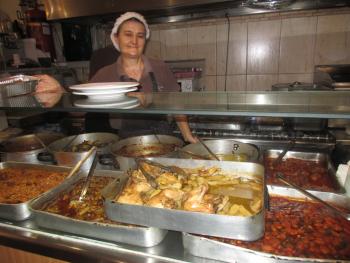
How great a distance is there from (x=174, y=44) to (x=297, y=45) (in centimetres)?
182

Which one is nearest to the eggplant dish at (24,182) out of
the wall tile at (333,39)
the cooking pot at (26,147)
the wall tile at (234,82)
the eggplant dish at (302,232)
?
the cooking pot at (26,147)

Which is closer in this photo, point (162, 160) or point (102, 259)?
point (102, 259)

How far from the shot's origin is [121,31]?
98.7 inches

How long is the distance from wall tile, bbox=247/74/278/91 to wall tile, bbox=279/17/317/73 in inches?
7.9

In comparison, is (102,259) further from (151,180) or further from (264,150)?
(264,150)

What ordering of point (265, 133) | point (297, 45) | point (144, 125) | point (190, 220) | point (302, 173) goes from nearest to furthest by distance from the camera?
point (190, 220) → point (302, 173) → point (265, 133) → point (144, 125) → point (297, 45)

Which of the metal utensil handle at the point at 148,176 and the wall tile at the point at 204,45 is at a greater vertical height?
the wall tile at the point at 204,45

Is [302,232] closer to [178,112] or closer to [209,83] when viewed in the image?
[178,112]

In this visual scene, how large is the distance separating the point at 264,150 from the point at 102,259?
149cm

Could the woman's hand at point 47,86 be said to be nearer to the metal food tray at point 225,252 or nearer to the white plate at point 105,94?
the white plate at point 105,94

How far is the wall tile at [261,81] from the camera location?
386 centimetres

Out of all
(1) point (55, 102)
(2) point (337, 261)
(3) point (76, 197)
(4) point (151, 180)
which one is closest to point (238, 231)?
(2) point (337, 261)

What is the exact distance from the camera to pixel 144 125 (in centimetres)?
252

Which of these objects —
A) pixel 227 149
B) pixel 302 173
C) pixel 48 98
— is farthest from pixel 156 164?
pixel 302 173
